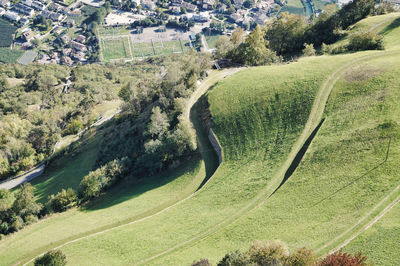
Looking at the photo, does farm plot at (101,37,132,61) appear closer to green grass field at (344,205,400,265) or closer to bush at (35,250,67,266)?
bush at (35,250,67,266)

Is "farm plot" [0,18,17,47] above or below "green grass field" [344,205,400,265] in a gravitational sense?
above

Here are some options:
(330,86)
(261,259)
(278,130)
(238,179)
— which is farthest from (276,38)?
(261,259)

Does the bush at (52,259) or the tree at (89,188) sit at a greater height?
Answer: the tree at (89,188)

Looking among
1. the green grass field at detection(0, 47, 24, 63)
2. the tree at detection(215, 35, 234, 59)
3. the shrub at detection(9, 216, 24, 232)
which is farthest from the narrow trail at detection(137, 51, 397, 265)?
the green grass field at detection(0, 47, 24, 63)

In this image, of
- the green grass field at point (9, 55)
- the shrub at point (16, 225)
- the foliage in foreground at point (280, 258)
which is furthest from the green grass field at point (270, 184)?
the green grass field at point (9, 55)

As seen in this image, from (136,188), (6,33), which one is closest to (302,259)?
(136,188)

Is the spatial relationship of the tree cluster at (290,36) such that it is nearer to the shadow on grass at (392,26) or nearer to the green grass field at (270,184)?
the shadow on grass at (392,26)
